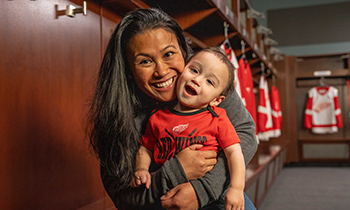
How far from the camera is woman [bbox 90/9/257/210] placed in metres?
0.83

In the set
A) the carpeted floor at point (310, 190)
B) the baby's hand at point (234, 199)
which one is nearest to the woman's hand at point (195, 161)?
the baby's hand at point (234, 199)

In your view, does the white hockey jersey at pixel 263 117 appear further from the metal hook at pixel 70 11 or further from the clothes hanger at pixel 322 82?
the metal hook at pixel 70 11

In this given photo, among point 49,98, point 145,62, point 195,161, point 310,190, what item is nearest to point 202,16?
point 49,98

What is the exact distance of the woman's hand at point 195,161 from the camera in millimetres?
807

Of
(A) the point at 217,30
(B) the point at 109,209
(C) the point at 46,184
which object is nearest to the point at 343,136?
(A) the point at 217,30

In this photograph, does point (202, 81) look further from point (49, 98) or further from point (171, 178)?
point (49, 98)

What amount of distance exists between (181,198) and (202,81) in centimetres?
28

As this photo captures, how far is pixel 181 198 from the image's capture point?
0.79 metres

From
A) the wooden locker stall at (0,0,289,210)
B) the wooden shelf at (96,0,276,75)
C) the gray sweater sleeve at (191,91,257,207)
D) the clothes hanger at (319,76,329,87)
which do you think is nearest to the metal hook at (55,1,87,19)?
the wooden locker stall at (0,0,289,210)

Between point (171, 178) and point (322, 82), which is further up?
point (322, 82)

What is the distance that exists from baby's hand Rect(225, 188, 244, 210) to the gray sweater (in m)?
0.06

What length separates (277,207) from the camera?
128 inches

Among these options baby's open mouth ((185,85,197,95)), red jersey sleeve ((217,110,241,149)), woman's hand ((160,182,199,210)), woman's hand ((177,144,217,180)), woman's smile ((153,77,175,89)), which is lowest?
woman's hand ((160,182,199,210))

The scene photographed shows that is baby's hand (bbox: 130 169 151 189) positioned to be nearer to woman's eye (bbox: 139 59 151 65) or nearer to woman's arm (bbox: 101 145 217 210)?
woman's arm (bbox: 101 145 217 210)
